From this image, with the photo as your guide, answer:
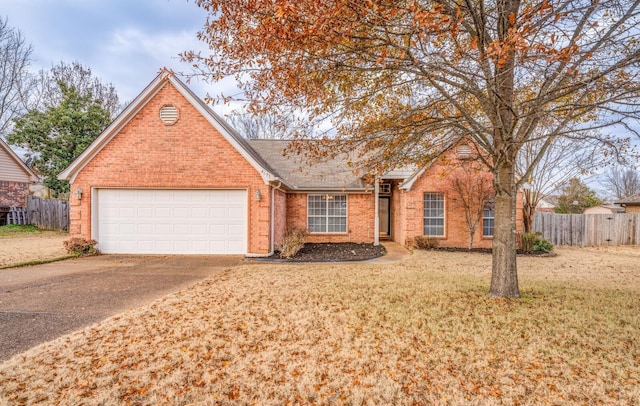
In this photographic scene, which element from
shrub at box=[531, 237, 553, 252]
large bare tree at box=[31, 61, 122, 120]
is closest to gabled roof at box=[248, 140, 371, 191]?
shrub at box=[531, 237, 553, 252]

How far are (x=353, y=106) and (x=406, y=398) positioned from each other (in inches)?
190

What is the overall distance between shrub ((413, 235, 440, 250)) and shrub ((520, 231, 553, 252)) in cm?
365

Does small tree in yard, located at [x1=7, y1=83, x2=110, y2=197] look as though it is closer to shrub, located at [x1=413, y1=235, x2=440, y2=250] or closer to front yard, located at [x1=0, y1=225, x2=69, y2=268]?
front yard, located at [x1=0, y1=225, x2=69, y2=268]

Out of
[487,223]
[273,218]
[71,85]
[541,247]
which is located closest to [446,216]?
[487,223]

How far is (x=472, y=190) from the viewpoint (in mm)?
13516

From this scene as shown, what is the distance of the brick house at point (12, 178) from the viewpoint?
21.1 meters

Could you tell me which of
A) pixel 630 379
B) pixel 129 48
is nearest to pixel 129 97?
pixel 129 48

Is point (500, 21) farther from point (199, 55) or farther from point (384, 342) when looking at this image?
point (384, 342)

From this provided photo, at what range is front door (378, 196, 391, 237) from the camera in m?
18.0

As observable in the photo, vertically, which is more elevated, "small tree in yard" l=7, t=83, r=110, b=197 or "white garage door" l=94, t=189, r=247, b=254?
"small tree in yard" l=7, t=83, r=110, b=197

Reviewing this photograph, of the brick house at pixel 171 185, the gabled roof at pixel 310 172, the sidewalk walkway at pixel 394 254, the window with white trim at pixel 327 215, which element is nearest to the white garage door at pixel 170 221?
the brick house at pixel 171 185

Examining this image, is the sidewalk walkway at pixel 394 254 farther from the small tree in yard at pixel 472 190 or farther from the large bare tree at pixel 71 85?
the large bare tree at pixel 71 85

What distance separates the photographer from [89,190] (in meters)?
11.8

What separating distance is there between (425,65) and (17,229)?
2418 centimetres
